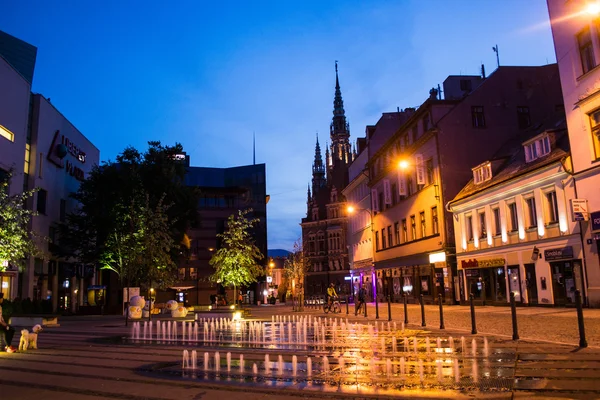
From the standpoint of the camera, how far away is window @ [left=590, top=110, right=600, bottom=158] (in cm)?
2383

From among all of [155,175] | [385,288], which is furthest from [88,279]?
[385,288]

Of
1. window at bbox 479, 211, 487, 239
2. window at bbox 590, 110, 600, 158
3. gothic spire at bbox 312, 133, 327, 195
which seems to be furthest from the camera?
gothic spire at bbox 312, 133, 327, 195

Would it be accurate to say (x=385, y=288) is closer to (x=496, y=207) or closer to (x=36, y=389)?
(x=496, y=207)

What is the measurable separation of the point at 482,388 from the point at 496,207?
87.4 ft

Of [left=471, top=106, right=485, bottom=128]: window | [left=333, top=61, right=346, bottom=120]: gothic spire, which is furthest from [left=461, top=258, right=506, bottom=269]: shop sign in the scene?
[left=333, top=61, right=346, bottom=120]: gothic spire

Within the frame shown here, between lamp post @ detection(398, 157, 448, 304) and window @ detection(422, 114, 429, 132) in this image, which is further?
window @ detection(422, 114, 429, 132)

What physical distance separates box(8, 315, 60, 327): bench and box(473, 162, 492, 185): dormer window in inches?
1066

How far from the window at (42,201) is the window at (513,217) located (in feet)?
126

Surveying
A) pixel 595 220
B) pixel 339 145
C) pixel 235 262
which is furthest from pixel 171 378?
pixel 339 145

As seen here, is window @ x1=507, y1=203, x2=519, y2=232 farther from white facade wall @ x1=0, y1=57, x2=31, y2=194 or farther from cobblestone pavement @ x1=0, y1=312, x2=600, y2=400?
white facade wall @ x1=0, y1=57, x2=31, y2=194

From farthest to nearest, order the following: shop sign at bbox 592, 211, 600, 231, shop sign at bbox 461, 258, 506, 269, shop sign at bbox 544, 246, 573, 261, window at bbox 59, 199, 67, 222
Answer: window at bbox 59, 199, 67, 222
shop sign at bbox 461, 258, 506, 269
shop sign at bbox 544, 246, 573, 261
shop sign at bbox 592, 211, 600, 231

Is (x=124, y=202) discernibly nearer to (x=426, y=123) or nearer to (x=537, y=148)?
(x=426, y=123)

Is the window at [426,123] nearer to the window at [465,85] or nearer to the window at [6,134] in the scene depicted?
the window at [465,85]

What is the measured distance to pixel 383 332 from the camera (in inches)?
683
